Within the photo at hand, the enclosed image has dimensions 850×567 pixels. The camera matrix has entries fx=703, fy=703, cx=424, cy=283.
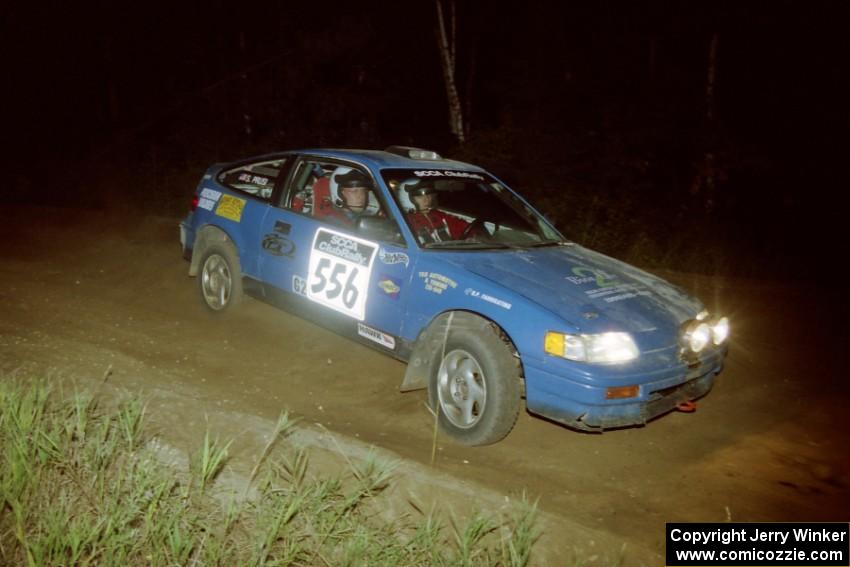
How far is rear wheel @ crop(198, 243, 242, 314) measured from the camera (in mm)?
6078

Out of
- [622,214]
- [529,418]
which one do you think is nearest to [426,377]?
[529,418]

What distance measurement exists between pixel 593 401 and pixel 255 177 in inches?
149

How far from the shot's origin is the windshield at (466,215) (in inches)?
195

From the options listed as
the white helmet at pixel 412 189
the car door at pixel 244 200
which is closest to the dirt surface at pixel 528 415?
the car door at pixel 244 200

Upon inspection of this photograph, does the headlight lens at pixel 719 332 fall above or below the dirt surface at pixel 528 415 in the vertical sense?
above

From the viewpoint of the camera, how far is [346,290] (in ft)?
16.5

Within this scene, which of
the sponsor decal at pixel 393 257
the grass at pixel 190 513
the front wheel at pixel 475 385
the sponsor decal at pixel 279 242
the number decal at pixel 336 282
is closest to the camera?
the grass at pixel 190 513

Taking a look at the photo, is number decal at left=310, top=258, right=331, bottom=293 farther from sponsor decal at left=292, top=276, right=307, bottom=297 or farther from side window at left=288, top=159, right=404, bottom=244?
side window at left=288, top=159, right=404, bottom=244

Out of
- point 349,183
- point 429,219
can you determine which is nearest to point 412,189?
point 429,219

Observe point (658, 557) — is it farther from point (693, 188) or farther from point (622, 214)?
point (693, 188)

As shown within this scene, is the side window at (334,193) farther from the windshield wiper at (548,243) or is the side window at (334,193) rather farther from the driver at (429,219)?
the windshield wiper at (548,243)

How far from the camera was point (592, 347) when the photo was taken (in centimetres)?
396

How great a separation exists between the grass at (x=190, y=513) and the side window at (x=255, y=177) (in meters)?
3.01

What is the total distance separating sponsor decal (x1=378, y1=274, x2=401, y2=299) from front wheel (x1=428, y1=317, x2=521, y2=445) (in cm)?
55
